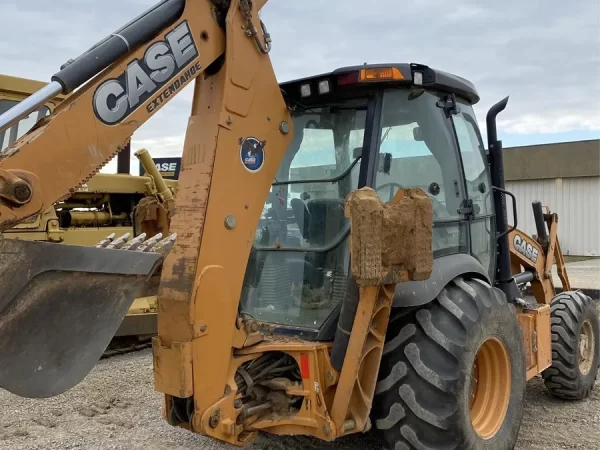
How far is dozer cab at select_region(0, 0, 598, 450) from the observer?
224cm

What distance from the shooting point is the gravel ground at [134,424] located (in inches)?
150

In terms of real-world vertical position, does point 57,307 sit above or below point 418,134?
below

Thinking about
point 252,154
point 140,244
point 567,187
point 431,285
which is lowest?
point 431,285

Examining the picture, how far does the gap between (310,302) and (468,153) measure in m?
1.51

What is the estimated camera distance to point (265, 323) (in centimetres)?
340

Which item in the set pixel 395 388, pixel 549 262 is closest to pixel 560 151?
pixel 549 262

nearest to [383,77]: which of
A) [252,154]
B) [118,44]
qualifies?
[252,154]

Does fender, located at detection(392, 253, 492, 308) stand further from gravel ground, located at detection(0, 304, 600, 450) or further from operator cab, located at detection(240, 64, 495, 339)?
gravel ground, located at detection(0, 304, 600, 450)

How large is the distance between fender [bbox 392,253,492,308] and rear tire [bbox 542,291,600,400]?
1843mm

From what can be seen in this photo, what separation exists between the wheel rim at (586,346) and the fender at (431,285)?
7.55 ft

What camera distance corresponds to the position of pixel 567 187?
20719 mm

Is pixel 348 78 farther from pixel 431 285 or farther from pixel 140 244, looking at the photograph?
pixel 140 244

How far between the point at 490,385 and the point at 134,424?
2431 mm

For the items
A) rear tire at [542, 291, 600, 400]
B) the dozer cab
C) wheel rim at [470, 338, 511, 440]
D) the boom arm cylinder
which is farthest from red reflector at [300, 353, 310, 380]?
rear tire at [542, 291, 600, 400]
